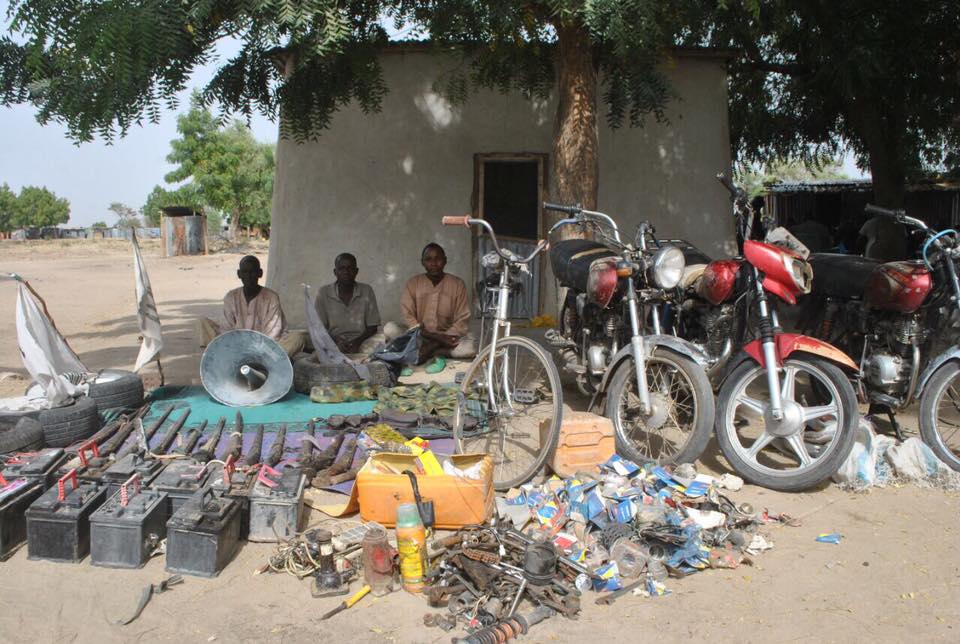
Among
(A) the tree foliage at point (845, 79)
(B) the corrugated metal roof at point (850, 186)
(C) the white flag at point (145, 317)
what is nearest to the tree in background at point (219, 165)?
(B) the corrugated metal roof at point (850, 186)

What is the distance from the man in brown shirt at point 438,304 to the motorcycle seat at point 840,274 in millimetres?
3362

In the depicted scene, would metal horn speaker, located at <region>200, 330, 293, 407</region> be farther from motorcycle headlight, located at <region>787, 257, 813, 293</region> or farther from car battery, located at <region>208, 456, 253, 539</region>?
motorcycle headlight, located at <region>787, 257, 813, 293</region>

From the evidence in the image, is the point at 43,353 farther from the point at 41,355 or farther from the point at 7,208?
the point at 7,208

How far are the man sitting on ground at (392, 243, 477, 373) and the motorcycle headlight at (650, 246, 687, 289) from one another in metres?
3.18

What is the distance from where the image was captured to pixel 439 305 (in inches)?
298

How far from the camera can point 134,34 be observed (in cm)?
533

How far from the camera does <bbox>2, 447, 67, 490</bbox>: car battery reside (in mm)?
3955

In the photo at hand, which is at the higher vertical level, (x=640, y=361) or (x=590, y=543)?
(x=640, y=361)

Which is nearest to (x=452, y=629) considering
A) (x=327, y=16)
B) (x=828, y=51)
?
(x=327, y=16)

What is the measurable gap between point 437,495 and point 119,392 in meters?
3.18

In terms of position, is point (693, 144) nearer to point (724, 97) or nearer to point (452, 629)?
point (724, 97)

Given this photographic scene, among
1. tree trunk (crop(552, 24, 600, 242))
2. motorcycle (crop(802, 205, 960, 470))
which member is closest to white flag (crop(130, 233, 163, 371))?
tree trunk (crop(552, 24, 600, 242))

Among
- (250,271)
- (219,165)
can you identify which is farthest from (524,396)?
(219,165)

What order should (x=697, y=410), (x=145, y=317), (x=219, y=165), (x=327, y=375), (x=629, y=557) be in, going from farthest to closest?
(x=219, y=165), (x=327, y=375), (x=145, y=317), (x=697, y=410), (x=629, y=557)
